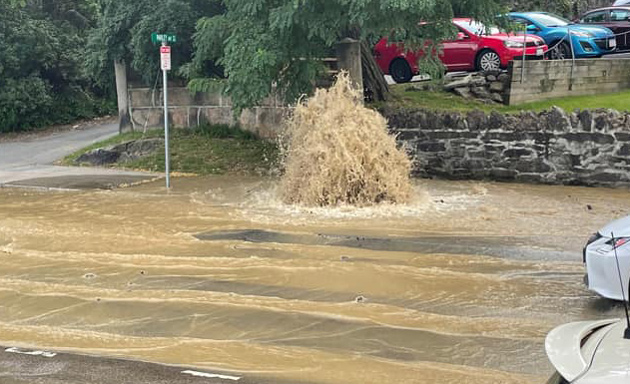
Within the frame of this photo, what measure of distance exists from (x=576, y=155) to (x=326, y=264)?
7.55 metres

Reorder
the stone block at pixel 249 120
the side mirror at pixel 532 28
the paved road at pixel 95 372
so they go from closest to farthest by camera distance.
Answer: the paved road at pixel 95 372
the stone block at pixel 249 120
the side mirror at pixel 532 28

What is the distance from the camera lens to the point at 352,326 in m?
6.62

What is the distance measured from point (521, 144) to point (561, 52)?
7.01m

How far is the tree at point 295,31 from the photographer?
44.8 feet

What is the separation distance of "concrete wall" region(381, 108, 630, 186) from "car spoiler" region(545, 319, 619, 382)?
479 inches

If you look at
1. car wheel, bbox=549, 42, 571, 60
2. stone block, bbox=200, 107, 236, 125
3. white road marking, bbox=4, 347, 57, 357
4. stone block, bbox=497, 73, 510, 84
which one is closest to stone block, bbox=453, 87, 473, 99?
stone block, bbox=497, 73, 510, 84

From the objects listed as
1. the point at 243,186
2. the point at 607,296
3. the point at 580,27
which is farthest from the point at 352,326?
the point at 580,27

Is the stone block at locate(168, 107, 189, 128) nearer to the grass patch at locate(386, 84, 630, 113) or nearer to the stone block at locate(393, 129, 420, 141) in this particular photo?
the grass patch at locate(386, 84, 630, 113)

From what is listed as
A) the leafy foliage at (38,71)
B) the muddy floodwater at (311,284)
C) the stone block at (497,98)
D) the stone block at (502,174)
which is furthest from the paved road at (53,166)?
the stone block at (497,98)

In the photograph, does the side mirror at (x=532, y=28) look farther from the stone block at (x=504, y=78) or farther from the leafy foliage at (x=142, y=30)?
the leafy foliage at (x=142, y=30)

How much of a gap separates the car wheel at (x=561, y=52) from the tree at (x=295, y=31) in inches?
231

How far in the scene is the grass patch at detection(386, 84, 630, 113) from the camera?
17.4 meters

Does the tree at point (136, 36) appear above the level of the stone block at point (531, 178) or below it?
above

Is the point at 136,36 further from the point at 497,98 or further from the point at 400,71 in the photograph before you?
the point at 497,98
